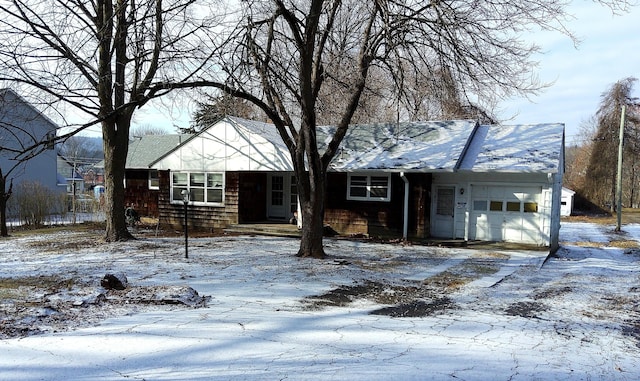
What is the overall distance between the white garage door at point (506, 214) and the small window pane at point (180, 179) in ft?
38.6

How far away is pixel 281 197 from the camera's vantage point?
65.8 feet

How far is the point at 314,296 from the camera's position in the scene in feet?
25.3

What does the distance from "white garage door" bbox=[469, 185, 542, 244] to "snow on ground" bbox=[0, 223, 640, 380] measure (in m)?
2.64

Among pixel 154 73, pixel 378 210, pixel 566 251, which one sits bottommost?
pixel 566 251

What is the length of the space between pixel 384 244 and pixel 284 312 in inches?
365

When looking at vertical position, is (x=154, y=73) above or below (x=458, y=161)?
above

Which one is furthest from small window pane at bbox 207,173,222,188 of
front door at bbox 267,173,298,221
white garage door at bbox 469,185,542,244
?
white garage door at bbox 469,185,542,244

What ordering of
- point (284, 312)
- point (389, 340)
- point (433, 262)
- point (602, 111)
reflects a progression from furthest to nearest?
point (602, 111) → point (433, 262) → point (284, 312) → point (389, 340)

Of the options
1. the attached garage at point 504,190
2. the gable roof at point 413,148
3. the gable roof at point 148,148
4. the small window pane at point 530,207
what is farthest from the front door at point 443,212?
the gable roof at point 148,148

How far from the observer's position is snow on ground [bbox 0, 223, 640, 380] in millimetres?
4074

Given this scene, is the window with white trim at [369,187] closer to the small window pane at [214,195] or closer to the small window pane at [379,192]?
the small window pane at [379,192]

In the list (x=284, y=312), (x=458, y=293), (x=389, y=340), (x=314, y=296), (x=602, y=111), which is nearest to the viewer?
(x=389, y=340)

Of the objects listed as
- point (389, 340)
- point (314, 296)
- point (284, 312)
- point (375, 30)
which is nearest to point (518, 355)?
point (389, 340)

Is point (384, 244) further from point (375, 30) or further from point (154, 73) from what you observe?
point (154, 73)
